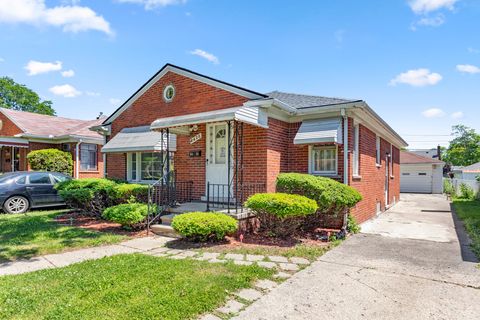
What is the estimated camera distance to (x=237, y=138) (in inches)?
353

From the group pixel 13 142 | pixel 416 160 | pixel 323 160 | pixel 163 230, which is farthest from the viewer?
pixel 416 160

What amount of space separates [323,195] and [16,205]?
11081 millimetres

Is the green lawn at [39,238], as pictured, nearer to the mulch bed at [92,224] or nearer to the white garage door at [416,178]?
the mulch bed at [92,224]

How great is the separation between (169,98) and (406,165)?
25661 mm

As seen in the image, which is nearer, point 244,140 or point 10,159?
point 244,140

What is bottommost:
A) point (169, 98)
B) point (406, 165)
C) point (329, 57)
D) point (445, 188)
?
point (445, 188)

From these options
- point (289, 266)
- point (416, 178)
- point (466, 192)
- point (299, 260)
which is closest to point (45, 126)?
point (299, 260)

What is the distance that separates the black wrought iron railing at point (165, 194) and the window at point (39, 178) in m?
5.29

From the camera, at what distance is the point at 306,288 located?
4.32 metres

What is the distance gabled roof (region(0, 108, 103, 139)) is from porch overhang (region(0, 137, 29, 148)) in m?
0.61

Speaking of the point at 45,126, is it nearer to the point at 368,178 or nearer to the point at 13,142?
the point at 13,142

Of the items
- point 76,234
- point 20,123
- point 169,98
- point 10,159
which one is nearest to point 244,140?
point 169,98

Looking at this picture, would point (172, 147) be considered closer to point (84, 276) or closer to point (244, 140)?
point (244, 140)

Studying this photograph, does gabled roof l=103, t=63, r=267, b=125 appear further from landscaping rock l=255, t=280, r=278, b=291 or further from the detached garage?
the detached garage
